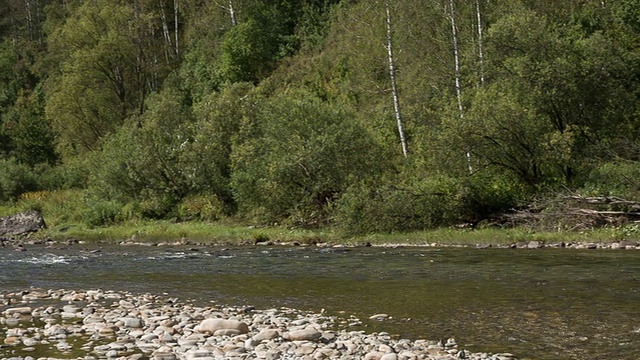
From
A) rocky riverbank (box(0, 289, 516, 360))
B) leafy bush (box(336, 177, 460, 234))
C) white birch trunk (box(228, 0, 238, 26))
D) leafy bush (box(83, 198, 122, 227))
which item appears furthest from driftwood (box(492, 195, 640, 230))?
white birch trunk (box(228, 0, 238, 26))

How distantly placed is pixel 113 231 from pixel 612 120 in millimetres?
24645

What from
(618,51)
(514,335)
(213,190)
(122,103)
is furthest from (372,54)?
(514,335)

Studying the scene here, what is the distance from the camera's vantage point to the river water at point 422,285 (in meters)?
12.2

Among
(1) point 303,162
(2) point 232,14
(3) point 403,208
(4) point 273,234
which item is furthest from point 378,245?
(2) point 232,14

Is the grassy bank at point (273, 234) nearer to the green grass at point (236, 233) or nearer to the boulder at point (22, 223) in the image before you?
the green grass at point (236, 233)

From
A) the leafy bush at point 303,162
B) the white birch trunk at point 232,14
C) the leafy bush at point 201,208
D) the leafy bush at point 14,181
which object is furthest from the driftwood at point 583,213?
the white birch trunk at point 232,14

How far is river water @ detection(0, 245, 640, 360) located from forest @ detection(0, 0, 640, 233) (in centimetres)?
553

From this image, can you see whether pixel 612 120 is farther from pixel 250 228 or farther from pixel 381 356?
pixel 381 356

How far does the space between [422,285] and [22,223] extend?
30747 millimetres

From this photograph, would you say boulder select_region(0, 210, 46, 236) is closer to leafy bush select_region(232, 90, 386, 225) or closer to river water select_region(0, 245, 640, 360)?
river water select_region(0, 245, 640, 360)

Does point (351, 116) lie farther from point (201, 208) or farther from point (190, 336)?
point (190, 336)

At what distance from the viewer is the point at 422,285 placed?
17812 millimetres

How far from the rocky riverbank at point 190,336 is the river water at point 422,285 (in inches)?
32.9

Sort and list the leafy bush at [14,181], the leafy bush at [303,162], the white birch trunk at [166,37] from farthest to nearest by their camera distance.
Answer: the white birch trunk at [166,37] < the leafy bush at [14,181] < the leafy bush at [303,162]
